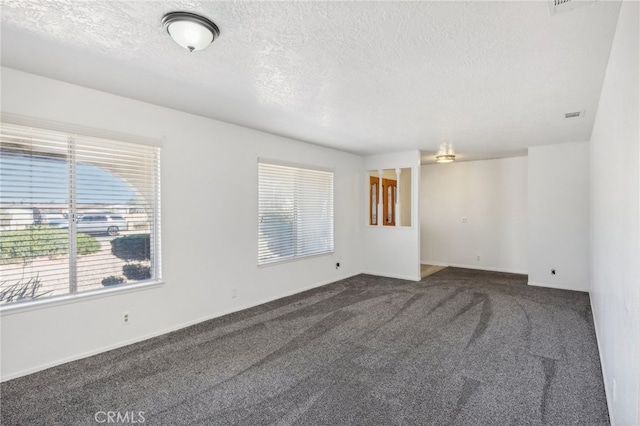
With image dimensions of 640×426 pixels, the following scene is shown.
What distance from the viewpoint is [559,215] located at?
543cm

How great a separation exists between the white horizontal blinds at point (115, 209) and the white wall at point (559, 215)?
610 cm

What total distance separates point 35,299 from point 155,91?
2154 mm

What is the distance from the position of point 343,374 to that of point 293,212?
2.97 meters

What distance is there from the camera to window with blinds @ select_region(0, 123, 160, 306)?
265 cm

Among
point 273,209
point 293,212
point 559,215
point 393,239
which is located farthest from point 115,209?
point 559,215

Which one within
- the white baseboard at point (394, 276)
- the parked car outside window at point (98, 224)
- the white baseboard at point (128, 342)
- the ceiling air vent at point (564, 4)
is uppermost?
the ceiling air vent at point (564, 4)

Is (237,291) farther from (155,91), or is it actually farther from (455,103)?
(455,103)

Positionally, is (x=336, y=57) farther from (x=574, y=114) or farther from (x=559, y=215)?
(x=559, y=215)

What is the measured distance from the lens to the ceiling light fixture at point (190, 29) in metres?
1.83

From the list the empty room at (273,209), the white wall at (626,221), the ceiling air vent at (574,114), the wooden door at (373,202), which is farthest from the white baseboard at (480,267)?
the white wall at (626,221)

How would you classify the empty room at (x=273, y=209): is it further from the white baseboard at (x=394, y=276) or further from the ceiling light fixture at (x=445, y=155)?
the white baseboard at (x=394, y=276)

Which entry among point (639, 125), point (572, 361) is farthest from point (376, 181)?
point (639, 125)

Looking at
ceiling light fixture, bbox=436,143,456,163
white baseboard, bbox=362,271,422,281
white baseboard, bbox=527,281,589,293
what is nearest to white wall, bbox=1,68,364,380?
white baseboard, bbox=362,271,422,281

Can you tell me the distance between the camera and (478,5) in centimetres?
173
